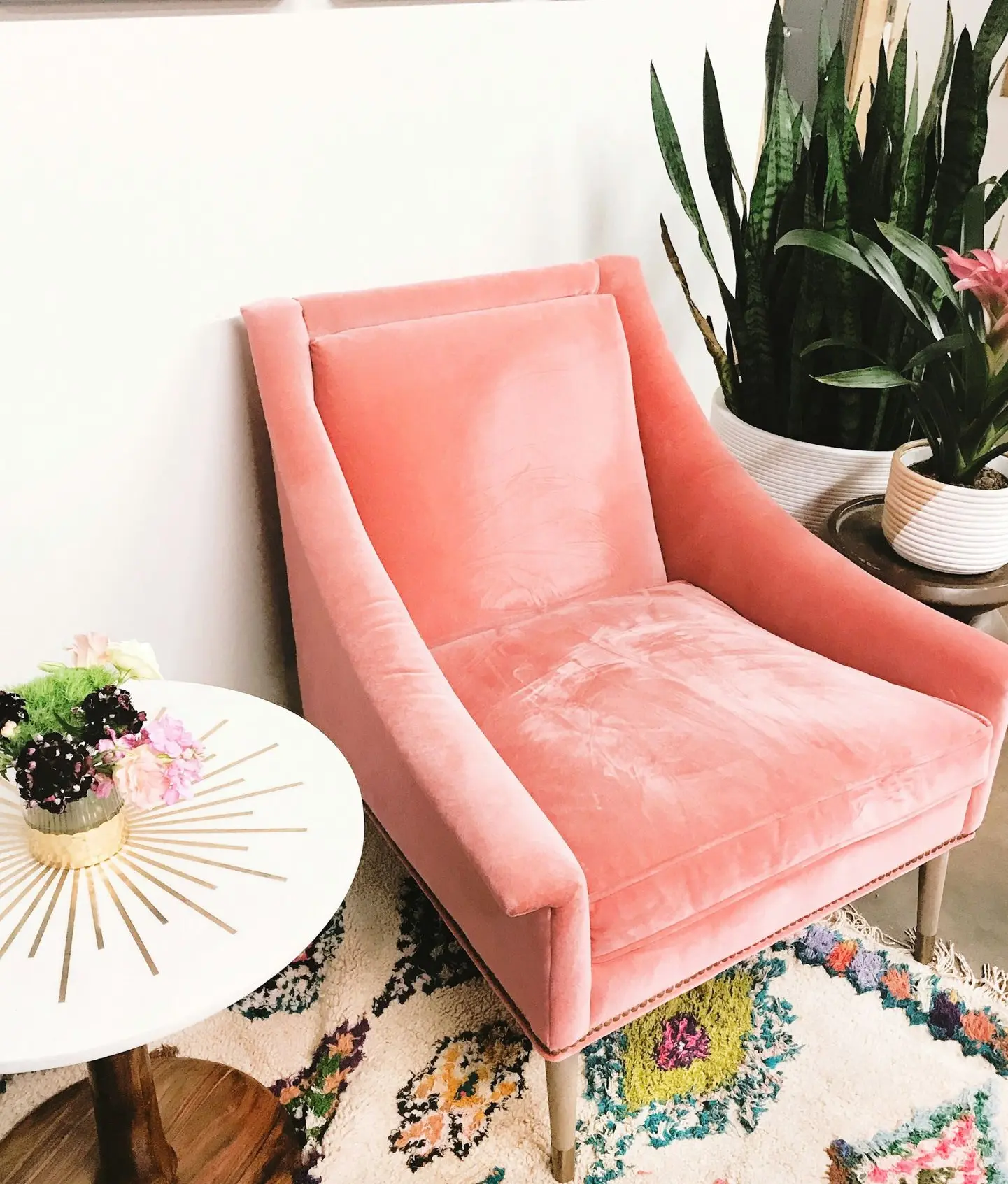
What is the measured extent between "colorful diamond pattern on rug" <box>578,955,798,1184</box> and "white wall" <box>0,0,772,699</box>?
Result: 799 millimetres

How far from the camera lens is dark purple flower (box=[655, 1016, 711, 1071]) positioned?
1.34 m

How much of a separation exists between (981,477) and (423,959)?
3.82ft

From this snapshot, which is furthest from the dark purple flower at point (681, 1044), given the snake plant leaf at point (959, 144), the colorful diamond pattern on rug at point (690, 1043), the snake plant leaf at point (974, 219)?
the snake plant leaf at point (959, 144)

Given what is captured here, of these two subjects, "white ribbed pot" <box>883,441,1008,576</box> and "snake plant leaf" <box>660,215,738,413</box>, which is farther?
"snake plant leaf" <box>660,215,738,413</box>

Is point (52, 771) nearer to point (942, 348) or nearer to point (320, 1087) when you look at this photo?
point (320, 1087)

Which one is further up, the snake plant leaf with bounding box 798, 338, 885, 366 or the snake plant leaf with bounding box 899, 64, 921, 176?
the snake plant leaf with bounding box 899, 64, 921, 176

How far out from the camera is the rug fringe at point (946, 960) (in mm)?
1449

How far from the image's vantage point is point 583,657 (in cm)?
141

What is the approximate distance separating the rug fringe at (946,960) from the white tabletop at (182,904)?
35.5 inches

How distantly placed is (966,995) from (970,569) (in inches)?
24.8

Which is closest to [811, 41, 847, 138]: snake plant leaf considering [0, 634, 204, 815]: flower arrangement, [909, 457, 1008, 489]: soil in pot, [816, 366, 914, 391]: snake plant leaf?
[816, 366, 914, 391]: snake plant leaf

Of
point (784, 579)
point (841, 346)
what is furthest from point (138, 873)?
point (841, 346)

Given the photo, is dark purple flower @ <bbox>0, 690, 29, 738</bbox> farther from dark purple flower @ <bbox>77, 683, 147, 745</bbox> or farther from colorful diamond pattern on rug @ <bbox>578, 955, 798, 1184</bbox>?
colorful diamond pattern on rug @ <bbox>578, 955, 798, 1184</bbox>

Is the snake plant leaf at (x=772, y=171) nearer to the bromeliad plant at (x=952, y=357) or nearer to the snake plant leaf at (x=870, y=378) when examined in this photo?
the bromeliad plant at (x=952, y=357)
